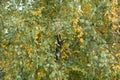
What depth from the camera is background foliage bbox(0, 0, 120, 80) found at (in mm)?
2666

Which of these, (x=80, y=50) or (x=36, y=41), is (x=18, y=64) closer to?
(x=36, y=41)

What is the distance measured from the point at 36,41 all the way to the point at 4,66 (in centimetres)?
49

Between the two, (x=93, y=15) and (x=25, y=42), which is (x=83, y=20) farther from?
(x=25, y=42)

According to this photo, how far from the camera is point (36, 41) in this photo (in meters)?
2.64

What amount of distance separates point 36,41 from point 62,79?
0.51 metres

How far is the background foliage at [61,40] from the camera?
2666 millimetres

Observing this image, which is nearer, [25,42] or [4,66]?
[25,42]

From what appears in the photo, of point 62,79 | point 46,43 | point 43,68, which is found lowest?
point 62,79

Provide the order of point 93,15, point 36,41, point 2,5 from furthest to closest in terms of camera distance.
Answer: point 2,5
point 93,15
point 36,41

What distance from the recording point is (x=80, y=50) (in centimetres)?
292

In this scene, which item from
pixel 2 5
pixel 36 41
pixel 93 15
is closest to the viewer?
pixel 36 41

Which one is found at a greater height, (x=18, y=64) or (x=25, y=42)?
(x=25, y=42)

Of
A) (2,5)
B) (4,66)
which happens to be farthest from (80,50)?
(2,5)

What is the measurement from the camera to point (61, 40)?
116 inches
